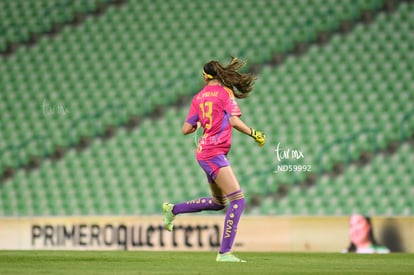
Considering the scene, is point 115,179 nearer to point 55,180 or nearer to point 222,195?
point 55,180

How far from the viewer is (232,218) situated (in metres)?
8.07

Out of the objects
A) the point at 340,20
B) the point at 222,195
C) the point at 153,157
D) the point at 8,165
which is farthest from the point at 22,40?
the point at 222,195

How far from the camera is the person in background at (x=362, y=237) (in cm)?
1112

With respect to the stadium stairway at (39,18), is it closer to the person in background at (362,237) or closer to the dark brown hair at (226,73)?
the person in background at (362,237)

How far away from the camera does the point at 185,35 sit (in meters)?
14.9

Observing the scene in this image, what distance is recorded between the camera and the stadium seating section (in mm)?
13008

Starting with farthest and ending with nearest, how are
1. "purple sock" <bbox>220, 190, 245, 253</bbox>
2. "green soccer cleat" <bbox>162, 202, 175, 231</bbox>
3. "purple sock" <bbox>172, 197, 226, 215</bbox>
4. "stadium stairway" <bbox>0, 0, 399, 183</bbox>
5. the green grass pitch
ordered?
1. "stadium stairway" <bbox>0, 0, 399, 183</bbox>
2. "green soccer cleat" <bbox>162, 202, 175, 231</bbox>
3. "purple sock" <bbox>172, 197, 226, 215</bbox>
4. "purple sock" <bbox>220, 190, 245, 253</bbox>
5. the green grass pitch

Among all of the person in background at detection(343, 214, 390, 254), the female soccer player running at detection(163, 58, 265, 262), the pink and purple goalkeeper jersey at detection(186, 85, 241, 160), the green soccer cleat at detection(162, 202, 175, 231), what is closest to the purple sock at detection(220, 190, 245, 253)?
the female soccer player running at detection(163, 58, 265, 262)

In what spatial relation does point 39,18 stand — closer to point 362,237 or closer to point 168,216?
point 362,237

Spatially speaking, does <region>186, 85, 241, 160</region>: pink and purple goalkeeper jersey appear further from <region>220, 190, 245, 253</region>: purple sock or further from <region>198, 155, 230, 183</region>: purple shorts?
<region>220, 190, 245, 253</region>: purple sock

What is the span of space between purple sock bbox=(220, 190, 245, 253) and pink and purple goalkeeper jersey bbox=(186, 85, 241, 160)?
40 centimetres

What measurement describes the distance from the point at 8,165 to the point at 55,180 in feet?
2.71

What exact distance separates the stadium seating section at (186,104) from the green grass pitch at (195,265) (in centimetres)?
301

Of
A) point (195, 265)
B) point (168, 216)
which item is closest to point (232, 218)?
point (195, 265)
